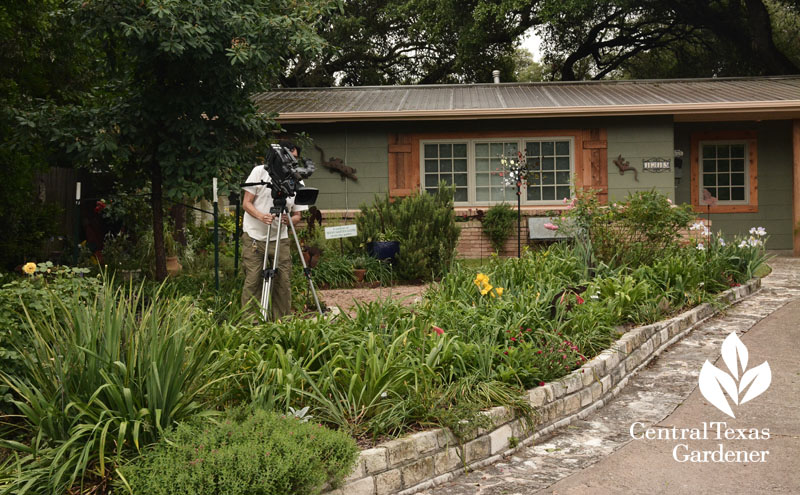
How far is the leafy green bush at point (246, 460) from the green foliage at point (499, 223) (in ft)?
30.8

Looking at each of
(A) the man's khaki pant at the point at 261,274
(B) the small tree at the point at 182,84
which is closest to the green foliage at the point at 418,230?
(B) the small tree at the point at 182,84

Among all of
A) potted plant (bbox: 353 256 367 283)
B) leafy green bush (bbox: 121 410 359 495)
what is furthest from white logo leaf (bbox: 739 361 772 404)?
potted plant (bbox: 353 256 367 283)

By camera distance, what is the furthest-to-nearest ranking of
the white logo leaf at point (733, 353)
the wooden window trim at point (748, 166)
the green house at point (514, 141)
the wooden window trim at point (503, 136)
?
1. the wooden window trim at point (748, 166)
2. the wooden window trim at point (503, 136)
3. the green house at point (514, 141)
4. the white logo leaf at point (733, 353)

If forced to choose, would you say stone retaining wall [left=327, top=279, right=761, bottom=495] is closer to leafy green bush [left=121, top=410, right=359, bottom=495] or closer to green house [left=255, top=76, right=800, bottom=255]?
leafy green bush [left=121, top=410, right=359, bottom=495]

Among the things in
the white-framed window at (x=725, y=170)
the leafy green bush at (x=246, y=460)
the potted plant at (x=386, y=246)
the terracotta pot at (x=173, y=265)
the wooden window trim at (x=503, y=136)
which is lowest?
the leafy green bush at (x=246, y=460)

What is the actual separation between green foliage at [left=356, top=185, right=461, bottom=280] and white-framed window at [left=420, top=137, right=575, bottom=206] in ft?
9.57

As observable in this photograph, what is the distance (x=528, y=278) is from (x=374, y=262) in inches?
125

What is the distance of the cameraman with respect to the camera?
6043 mm

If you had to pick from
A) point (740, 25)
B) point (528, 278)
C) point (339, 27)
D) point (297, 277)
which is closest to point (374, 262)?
point (297, 277)

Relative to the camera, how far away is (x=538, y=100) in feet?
45.2

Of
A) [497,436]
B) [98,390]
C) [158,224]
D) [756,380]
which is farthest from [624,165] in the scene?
[98,390]

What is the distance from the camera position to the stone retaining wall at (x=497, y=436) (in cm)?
347

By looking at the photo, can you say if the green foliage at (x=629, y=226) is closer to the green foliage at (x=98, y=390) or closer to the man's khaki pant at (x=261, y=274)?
the man's khaki pant at (x=261, y=274)

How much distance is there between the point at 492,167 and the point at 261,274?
7768 mm
